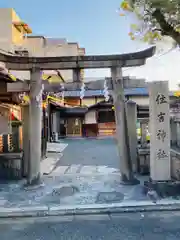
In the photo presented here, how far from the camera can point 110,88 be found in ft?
28.4

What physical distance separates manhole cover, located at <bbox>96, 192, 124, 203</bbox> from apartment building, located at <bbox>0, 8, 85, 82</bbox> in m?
11.5

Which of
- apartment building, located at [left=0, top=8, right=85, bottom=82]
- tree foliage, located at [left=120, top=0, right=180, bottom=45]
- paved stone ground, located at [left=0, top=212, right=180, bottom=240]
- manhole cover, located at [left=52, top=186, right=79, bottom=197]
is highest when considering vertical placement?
apartment building, located at [left=0, top=8, right=85, bottom=82]

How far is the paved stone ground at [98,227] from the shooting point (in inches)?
191

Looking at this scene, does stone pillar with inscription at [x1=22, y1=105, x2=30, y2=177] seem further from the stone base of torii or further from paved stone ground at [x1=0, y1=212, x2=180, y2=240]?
paved stone ground at [x1=0, y1=212, x2=180, y2=240]

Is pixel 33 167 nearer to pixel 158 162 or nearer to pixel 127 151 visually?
pixel 127 151

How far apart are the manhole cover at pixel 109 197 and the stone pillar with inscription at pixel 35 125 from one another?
252 centimetres

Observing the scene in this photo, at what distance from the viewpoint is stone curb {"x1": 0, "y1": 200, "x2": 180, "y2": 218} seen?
6051 millimetres

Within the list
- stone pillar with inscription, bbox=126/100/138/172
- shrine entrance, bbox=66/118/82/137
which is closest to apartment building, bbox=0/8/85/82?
shrine entrance, bbox=66/118/82/137

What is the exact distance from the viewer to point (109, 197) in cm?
709

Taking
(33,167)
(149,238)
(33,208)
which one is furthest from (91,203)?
(33,167)

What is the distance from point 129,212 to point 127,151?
273cm

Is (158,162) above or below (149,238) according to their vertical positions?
above

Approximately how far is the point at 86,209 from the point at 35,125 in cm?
364

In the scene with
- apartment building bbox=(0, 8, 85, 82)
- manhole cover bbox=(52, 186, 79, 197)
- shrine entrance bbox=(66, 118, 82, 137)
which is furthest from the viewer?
shrine entrance bbox=(66, 118, 82, 137)
